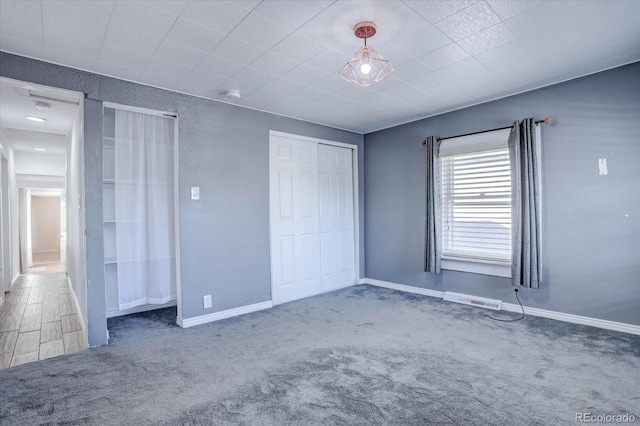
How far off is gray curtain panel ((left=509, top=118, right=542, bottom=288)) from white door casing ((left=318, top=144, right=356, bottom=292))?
230cm

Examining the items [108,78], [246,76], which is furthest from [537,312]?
[108,78]

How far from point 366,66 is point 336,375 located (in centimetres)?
218

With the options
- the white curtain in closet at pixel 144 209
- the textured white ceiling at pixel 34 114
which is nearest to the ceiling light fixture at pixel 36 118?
the textured white ceiling at pixel 34 114

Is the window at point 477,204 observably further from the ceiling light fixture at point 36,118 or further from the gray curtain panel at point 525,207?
the ceiling light fixture at point 36,118

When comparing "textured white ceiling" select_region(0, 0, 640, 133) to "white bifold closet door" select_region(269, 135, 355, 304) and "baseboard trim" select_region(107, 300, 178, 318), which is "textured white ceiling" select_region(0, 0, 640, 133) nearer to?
"white bifold closet door" select_region(269, 135, 355, 304)

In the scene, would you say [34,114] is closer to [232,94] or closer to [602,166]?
[232,94]

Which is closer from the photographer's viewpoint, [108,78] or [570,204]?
[108,78]

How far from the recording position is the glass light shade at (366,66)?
7.32 feet

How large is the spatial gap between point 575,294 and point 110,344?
4.47 metres

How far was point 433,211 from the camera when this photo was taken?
413 cm

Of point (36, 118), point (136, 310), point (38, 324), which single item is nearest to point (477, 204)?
point (136, 310)

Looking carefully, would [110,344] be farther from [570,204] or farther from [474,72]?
[570,204]

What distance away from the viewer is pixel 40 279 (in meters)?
6.02

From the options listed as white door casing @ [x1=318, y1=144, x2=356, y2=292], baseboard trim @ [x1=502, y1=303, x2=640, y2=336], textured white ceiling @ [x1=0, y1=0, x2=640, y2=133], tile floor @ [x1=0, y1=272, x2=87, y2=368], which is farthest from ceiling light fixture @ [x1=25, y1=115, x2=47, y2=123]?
baseboard trim @ [x1=502, y1=303, x2=640, y2=336]
